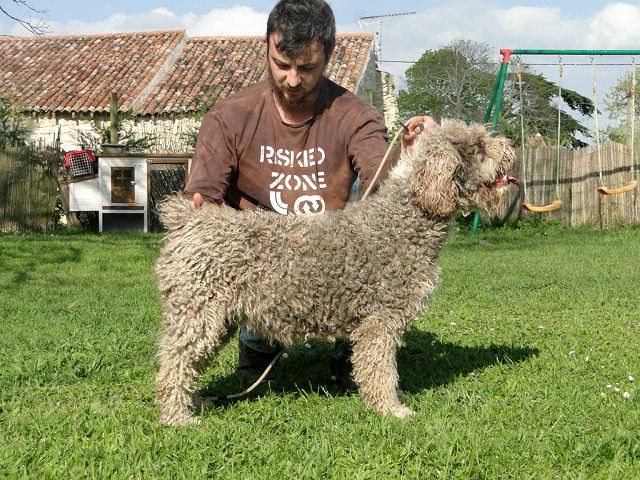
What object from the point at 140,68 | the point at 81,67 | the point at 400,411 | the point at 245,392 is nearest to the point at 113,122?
the point at 140,68

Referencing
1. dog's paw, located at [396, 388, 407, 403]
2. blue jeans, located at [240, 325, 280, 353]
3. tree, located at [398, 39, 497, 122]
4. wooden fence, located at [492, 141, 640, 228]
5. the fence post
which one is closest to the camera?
dog's paw, located at [396, 388, 407, 403]

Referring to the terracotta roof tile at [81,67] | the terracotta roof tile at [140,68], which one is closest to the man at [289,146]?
the terracotta roof tile at [140,68]

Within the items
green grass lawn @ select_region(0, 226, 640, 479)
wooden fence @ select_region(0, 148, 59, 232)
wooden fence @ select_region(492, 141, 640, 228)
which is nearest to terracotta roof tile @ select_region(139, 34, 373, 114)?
wooden fence @ select_region(0, 148, 59, 232)

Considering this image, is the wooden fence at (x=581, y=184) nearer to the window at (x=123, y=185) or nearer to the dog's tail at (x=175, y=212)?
the window at (x=123, y=185)

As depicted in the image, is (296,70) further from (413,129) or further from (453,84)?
(453,84)

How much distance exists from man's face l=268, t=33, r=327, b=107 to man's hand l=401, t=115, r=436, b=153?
0.71 meters

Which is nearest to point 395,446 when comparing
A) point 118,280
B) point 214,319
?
point 214,319

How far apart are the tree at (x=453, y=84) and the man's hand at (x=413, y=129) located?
1137 inches

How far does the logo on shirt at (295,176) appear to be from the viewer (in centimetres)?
512

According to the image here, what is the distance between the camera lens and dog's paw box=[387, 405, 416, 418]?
4.48m

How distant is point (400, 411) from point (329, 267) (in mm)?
1025

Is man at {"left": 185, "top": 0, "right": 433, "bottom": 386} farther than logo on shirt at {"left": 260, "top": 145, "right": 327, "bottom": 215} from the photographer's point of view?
No

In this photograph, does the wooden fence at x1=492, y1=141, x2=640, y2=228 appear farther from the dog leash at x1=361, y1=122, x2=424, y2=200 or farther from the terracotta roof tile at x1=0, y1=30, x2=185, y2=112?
the terracotta roof tile at x1=0, y1=30, x2=185, y2=112

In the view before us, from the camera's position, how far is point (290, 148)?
5.14 meters
